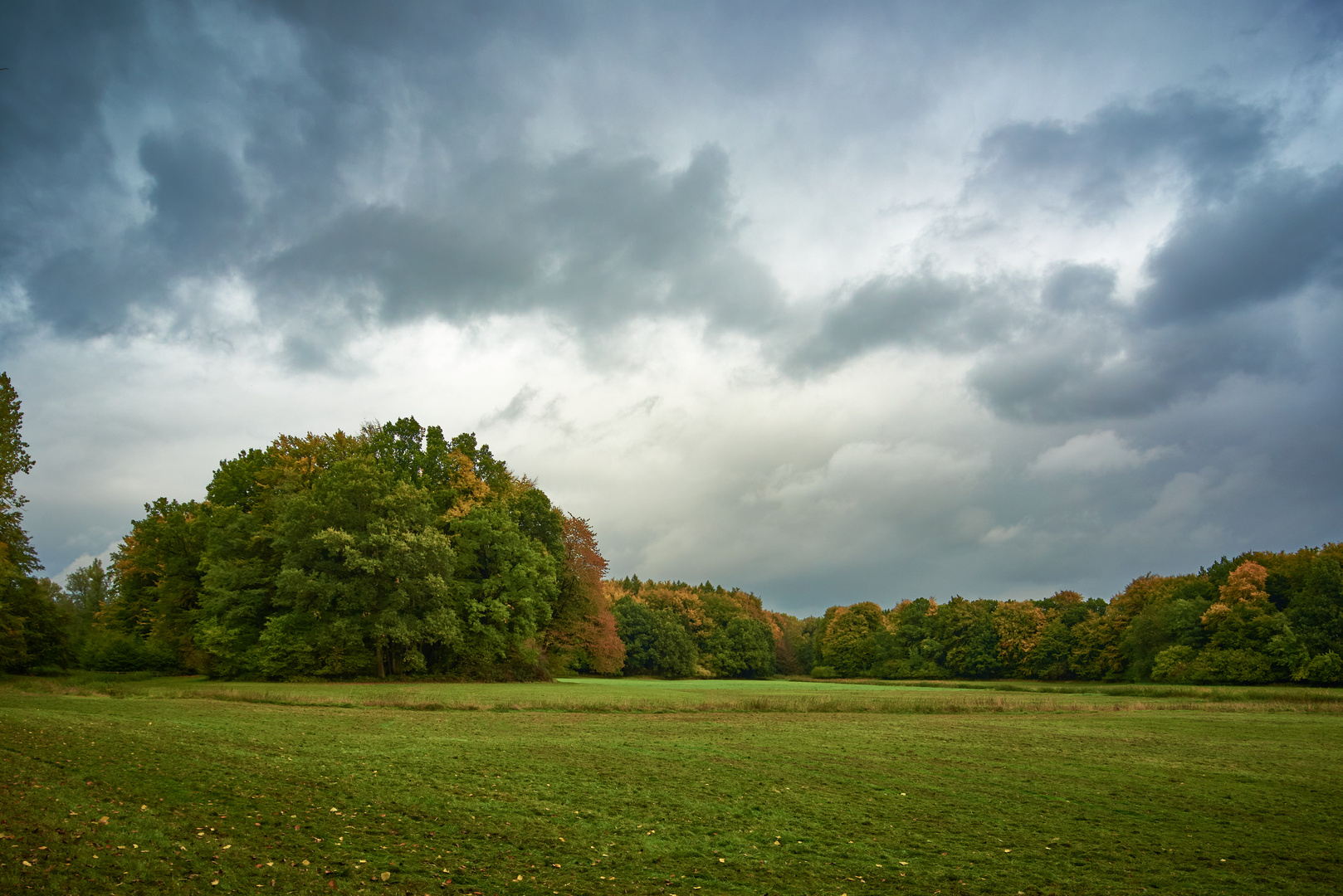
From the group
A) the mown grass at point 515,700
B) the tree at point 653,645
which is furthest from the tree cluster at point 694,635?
the mown grass at point 515,700

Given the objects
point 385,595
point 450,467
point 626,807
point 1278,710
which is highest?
point 450,467

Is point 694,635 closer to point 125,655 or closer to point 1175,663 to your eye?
Result: point 1175,663

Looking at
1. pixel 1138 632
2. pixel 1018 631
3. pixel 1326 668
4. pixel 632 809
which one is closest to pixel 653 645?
pixel 1018 631

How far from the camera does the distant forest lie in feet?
156

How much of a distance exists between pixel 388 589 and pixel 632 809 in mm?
41631

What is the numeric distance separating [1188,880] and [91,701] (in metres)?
32.8

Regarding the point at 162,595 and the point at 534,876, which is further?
the point at 162,595

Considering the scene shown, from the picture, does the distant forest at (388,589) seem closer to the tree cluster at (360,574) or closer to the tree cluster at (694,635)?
the tree cluster at (360,574)

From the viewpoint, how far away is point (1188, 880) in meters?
9.12

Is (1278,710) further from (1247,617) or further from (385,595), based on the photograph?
(385,595)

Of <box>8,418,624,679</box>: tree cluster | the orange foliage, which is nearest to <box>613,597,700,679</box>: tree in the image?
<box>8,418,624,679</box>: tree cluster

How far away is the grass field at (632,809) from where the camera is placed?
8.25 meters

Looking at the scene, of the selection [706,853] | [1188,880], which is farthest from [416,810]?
[1188,880]

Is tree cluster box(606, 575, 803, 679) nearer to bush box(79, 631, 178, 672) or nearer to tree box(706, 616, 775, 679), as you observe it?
tree box(706, 616, 775, 679)
